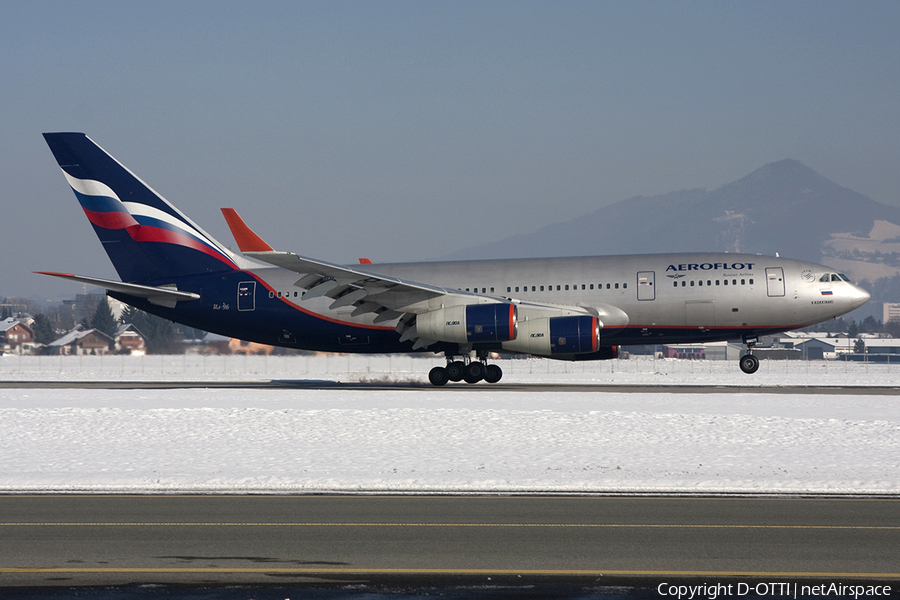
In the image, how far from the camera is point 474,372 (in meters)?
33.4

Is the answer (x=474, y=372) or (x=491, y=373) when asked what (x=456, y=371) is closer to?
(x=474, y=372)

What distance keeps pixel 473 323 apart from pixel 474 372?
11.9 feet

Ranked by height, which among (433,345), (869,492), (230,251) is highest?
(230,251)

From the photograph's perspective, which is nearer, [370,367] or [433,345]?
[433,345]

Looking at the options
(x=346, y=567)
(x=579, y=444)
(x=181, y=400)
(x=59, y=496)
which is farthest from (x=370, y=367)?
(x=346, y=567)

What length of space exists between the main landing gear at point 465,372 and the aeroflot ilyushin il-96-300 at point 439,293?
0.05 meters

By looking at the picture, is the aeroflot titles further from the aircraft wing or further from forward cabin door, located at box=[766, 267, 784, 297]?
the aircraft wing

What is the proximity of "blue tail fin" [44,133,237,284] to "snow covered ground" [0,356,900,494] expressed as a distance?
7543 millimetres

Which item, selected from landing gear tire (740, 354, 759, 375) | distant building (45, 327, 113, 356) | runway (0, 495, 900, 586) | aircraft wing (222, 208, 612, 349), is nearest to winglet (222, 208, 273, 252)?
aircraft wing (222, 208, 612, 349)

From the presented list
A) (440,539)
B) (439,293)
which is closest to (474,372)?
(439,293)

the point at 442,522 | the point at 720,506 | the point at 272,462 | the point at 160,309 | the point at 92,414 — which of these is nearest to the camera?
the point at 442,522

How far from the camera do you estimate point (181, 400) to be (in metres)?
27.3

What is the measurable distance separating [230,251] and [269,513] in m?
26.5

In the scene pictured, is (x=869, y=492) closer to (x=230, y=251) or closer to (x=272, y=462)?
(x=272, y=462)
